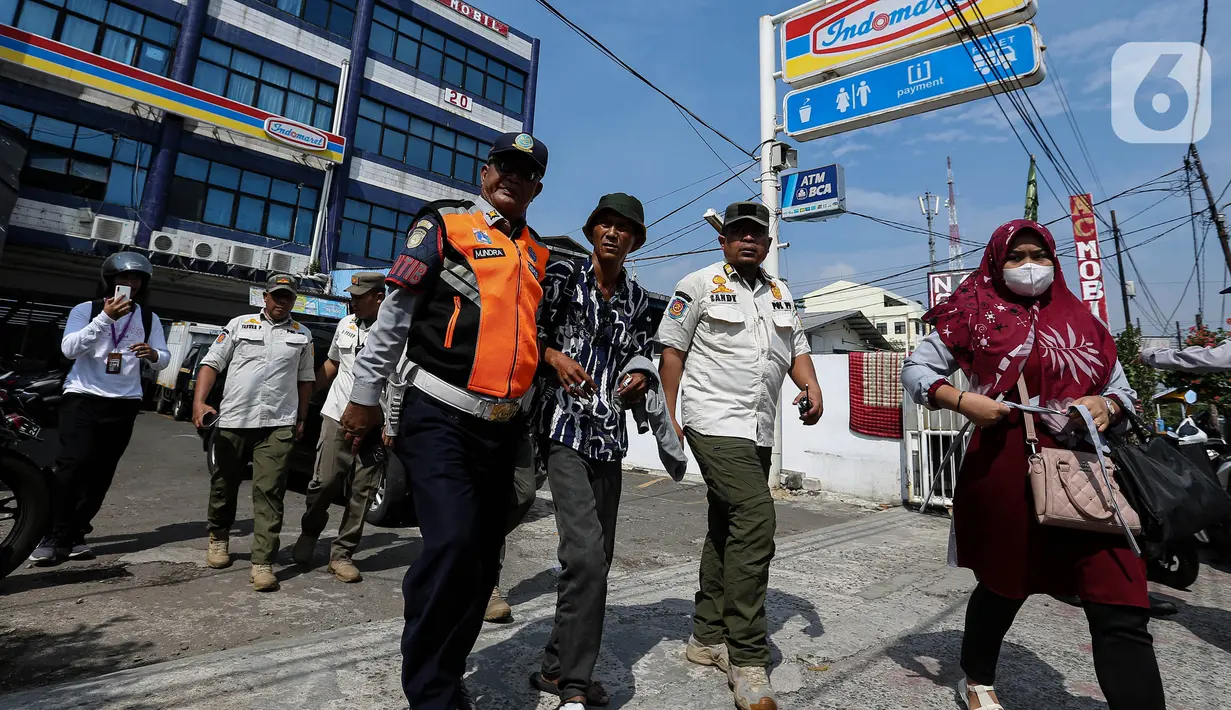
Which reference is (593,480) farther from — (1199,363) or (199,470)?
(199,470)

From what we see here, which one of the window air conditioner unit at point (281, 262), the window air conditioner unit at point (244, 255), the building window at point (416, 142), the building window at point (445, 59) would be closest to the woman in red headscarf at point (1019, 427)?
the window air conditioner unit at point (244, 255)

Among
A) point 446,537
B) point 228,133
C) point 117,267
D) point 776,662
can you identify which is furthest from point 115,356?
point 228,133

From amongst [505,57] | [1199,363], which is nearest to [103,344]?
[1199,363]

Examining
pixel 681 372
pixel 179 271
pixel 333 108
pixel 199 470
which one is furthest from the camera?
pixel 333 108

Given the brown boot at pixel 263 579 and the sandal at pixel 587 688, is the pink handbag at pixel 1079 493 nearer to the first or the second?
the sandal at pixel 587 688

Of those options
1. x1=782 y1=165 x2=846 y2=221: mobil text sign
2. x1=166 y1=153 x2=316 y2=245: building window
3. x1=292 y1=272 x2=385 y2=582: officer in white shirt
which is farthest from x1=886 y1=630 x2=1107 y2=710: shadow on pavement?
x1=166 y1=153 x2=316 y2=245: building window

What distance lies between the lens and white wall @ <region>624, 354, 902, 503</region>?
26.7ft

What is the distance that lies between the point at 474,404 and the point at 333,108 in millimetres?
23680

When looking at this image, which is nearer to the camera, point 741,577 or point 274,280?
point 741,577

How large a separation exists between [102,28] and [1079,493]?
80.1 feet

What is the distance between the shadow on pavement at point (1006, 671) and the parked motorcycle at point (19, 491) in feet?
14.7

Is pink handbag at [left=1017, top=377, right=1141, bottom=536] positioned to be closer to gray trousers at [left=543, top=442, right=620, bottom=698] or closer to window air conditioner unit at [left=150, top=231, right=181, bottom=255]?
gray trousers at [left=543, top=442, right=620, bottom=698]

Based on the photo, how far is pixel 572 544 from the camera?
86.9 inches

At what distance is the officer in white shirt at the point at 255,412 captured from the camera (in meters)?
3.96
